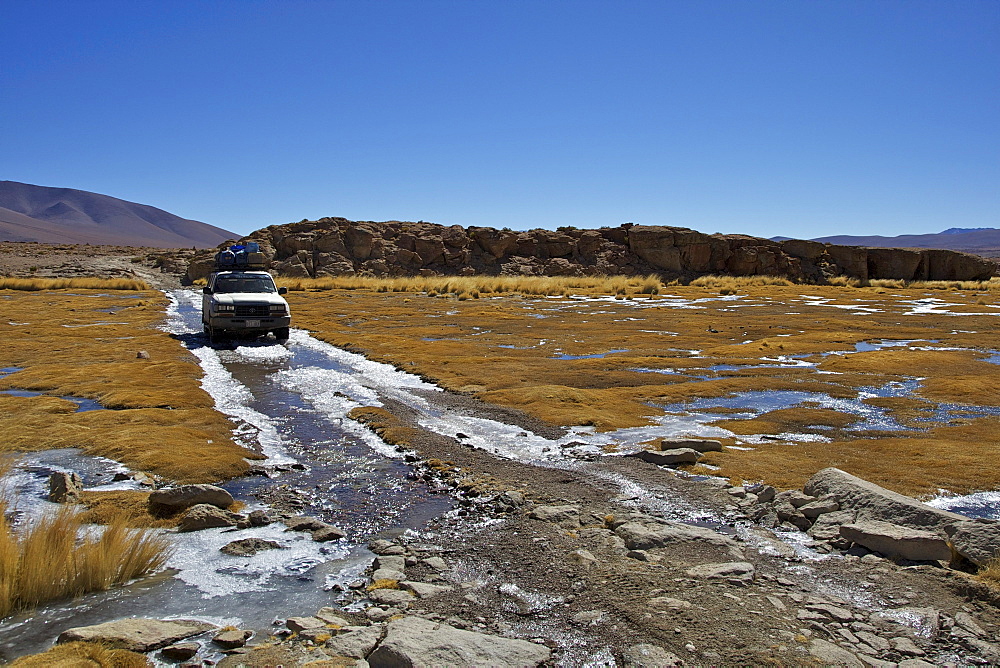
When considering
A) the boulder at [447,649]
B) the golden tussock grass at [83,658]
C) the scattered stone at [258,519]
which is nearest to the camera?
the golden tussock grass at [83,658]

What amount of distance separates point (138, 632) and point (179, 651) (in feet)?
1.12

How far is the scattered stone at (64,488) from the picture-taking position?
6547mm

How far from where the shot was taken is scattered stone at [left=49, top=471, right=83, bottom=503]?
655 centimetres

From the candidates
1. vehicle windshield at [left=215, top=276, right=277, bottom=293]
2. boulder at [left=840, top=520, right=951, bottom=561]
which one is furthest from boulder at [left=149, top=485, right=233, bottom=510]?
vehicle windshield at [left=215, top=276, right=277, bottom=293]

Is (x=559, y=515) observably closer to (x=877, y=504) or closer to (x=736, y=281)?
(x=877, y=504)

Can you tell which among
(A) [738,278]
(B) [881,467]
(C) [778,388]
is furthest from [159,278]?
(B) [881,467]

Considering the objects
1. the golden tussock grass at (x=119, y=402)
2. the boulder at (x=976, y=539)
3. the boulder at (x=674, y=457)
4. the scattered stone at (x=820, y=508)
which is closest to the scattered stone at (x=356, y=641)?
the golden tussock grass at (x=119, y=402)

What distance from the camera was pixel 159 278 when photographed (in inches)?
2249

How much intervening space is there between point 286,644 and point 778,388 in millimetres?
12247

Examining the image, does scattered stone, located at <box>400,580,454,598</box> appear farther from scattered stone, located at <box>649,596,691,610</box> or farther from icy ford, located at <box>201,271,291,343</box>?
icy ford, located at <box>201,271,291,343</box>

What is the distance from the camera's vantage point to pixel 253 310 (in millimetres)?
20031

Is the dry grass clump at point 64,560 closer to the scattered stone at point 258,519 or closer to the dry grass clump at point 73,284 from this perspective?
the scattered stone at point 258,519

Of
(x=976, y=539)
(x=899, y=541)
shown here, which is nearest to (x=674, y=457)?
(x=899, y=541)

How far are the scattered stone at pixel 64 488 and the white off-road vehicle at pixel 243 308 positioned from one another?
1325 cm
